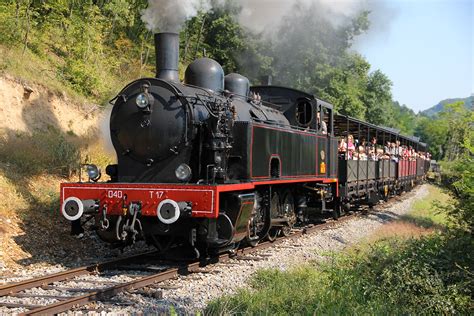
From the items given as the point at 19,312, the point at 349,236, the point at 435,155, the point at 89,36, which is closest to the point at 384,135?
the point at 349,236

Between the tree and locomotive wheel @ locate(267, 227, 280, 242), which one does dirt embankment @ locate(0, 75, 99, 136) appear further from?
the tree

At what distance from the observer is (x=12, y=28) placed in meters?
15.2

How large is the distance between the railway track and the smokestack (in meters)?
2.95

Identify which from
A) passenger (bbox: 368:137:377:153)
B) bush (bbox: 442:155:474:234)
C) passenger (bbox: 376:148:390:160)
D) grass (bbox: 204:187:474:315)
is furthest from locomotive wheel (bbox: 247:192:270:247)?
passenger (bbox: 376:148:390:160)

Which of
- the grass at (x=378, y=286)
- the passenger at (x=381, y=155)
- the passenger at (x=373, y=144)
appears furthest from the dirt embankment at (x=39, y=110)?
the passenger at (x=381, y=155)

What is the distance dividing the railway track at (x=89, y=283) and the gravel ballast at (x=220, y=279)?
0.12 metres

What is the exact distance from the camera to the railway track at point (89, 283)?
5.42 metres

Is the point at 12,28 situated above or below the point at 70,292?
above

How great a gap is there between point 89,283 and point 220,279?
171cm

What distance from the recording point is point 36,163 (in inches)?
440

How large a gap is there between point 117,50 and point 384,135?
40.9 ft

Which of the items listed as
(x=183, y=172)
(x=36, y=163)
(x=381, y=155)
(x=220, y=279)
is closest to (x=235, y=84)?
(x=183, y=172)

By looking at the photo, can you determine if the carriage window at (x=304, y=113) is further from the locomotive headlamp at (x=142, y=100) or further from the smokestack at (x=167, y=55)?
the locomotive headlamp at (x=142, y=100)

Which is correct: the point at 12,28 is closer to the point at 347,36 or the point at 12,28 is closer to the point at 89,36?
the point at 89,36
